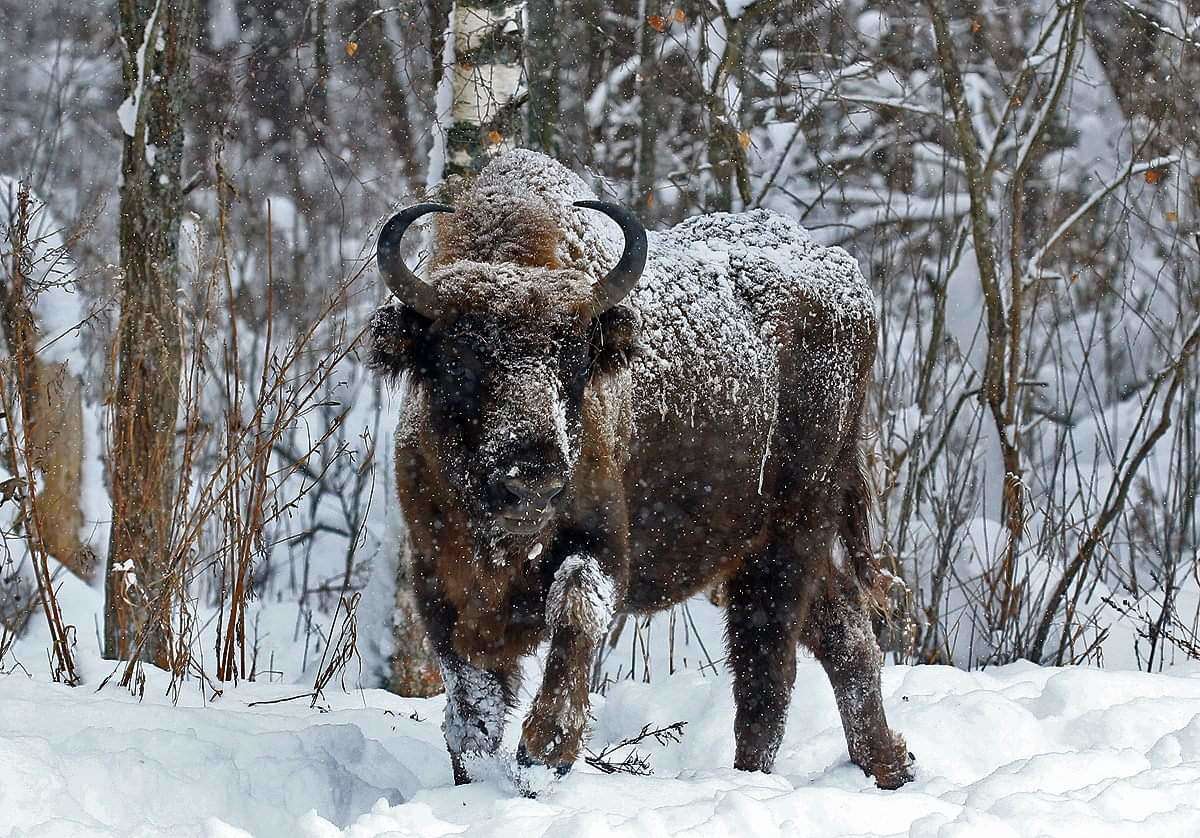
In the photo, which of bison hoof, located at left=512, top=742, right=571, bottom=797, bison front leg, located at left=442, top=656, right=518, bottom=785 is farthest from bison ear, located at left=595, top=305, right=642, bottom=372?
bison hoof, located at left=512, top=742, right=571, bottom=797

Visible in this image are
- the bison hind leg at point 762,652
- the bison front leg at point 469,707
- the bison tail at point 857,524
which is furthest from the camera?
the bison tail at point 857,524

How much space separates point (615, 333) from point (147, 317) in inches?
95.5

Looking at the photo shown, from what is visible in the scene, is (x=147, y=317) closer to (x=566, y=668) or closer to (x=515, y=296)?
(x=515, y=296)

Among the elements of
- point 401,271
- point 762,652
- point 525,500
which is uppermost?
point 401,271

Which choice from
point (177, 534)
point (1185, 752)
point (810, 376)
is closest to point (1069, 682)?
point (1185, 752)

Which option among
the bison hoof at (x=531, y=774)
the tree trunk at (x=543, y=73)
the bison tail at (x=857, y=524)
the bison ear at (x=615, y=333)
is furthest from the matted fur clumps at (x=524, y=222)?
the tree trunk at (x=543, y=73)

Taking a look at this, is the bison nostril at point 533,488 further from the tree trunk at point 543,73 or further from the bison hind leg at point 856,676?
the tree trunk at point 543,73

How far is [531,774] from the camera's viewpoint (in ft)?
12.2

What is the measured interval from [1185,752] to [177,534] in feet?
13.0

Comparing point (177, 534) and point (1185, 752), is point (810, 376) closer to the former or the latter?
→ point (1185, 752)

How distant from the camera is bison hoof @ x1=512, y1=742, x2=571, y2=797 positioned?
367cm

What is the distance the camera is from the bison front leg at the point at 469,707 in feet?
13.1

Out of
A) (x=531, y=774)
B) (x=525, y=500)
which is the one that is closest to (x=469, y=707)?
(x=531, y=774)

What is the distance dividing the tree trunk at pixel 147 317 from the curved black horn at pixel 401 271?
5.94ft
